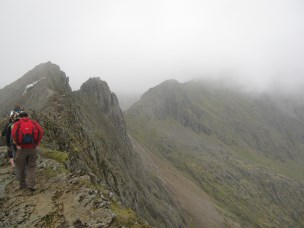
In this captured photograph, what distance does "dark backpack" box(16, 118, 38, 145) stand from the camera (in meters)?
17.7

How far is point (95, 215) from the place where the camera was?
15141 millimetres

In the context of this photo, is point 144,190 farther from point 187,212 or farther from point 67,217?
point 67,217

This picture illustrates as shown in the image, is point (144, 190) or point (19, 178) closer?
point (19, 178)

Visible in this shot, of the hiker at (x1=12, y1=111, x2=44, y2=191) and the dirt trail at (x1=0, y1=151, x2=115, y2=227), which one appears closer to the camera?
the dirt trail at (x1=0, y1=151, x2=115, y2=227)

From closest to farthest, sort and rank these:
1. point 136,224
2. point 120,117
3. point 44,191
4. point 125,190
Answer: point 136,224
point 44,191
point 125,190
point 120,117

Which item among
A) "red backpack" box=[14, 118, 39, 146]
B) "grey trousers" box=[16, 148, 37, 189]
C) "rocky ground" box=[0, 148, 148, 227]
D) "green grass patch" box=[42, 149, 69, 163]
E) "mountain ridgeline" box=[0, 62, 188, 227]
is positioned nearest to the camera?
"rocky ground" box=[0, 148, 148, 227]

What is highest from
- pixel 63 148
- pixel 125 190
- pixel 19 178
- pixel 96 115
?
pixel 19 178

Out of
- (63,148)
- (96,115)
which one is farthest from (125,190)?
(96,115)

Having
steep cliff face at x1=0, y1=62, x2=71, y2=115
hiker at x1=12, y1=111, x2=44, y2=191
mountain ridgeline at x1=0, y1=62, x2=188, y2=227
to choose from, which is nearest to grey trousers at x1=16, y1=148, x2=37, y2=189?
hiker at x1=12, y1=111, x2=44, y2=191

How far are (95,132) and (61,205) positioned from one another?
54066 millimetres

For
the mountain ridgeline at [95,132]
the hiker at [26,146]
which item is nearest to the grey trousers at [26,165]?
the hiker at [26,146]

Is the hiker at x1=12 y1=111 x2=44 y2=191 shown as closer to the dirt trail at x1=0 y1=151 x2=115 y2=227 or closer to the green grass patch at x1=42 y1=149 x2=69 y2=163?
the dirt trail at x1=0 y1=151 x2=115 y2=227

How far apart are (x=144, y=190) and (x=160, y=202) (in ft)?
38.7

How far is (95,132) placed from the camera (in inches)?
2758
